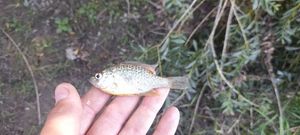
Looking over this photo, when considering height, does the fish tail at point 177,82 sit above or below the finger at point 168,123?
above

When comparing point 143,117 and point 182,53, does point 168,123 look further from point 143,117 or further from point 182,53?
point 182,53

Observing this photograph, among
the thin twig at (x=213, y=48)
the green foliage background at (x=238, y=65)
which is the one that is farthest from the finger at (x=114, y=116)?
the thin twig at (x=213, y=48)

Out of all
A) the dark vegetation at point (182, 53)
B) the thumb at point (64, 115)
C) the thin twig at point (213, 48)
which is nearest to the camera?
the thumb at point (64, 115)

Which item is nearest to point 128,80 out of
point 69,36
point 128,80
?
point 128,80

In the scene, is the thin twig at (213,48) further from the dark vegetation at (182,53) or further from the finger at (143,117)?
the finger at (143,117)

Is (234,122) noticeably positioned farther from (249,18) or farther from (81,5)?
(81,5)

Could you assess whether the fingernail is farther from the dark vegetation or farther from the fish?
the dark vegetation
